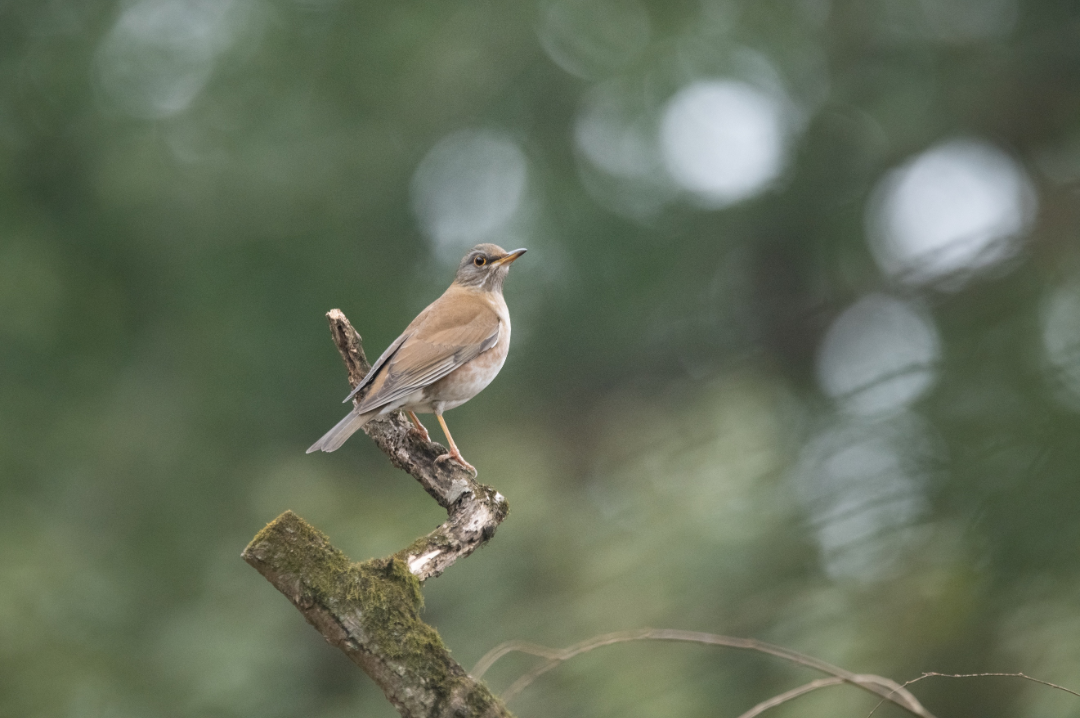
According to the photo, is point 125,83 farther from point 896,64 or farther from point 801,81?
point 896,64

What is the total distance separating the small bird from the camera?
13.3ft

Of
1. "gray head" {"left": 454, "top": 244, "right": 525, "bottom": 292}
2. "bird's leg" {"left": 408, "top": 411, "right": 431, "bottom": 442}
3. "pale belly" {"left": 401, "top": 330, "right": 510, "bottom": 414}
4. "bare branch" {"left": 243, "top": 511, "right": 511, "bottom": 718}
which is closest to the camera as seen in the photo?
"bare branch" {"left": 243, "top": 511, "right": 511, "bottom": 718}

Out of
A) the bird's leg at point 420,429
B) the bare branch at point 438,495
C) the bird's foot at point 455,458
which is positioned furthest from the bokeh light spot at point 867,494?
the bird's leg at point 420,429

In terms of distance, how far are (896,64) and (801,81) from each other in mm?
2394

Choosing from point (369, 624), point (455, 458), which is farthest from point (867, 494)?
point (455, 458)

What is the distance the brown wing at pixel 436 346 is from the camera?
4141 millimetres

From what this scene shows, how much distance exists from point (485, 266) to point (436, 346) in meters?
1.54

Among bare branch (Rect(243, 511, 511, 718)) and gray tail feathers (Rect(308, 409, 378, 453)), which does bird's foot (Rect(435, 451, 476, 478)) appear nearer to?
gray tail feathers (Rect(308, 409, 378, 453))

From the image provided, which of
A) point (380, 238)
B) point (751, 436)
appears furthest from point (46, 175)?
point (751, 436)

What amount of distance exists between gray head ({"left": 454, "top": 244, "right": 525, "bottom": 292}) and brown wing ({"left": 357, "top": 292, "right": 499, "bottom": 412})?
551mm

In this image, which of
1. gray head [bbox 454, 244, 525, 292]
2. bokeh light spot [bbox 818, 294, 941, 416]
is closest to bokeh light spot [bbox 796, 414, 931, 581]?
bokeh light spot [bbox 818, 294, 941, 416]

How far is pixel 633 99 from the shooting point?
12.2 m

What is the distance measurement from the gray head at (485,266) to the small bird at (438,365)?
1.27ft

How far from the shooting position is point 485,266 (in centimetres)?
614
